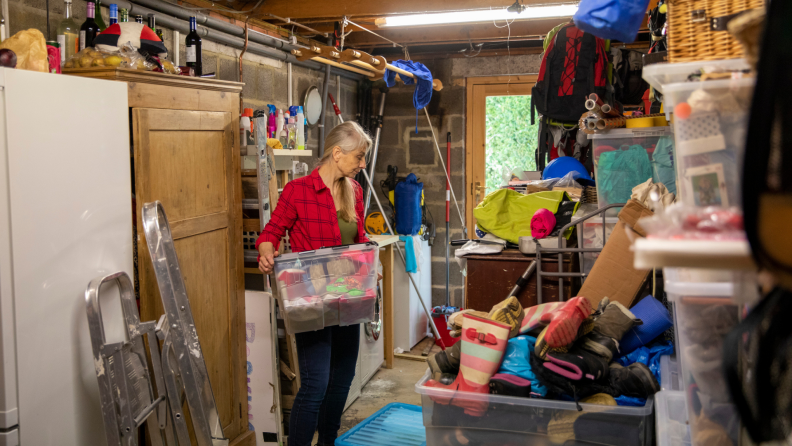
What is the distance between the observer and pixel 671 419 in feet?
4.89

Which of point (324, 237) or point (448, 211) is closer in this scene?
point (324, 237)

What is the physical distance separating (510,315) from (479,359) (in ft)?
0.64

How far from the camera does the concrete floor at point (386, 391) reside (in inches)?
138

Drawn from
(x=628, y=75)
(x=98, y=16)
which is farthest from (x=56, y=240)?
(x=628, y=75)

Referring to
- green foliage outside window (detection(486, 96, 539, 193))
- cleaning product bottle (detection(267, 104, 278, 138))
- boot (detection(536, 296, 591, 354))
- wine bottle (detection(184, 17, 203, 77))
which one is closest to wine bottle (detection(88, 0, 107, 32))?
wine bottle (detection(184, 17, 203, 77))

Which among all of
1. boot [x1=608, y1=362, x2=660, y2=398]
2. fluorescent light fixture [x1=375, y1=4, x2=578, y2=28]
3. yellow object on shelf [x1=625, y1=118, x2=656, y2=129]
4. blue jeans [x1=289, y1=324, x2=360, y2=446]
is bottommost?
blue jeans [x1=289, y1=324, x2=360, y2=446]

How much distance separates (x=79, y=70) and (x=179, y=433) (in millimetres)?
1250

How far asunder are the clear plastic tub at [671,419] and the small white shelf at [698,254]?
3.32ft

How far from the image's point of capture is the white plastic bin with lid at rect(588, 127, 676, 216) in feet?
7.74

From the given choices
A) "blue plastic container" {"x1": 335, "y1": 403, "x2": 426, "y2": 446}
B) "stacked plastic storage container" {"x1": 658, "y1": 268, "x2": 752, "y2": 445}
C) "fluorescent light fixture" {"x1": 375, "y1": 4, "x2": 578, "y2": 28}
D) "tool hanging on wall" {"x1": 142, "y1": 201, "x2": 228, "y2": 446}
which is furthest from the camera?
"fluorescent light fixture" {"x1": 375, "y1": 4, "x2": 578, "y2": 28}

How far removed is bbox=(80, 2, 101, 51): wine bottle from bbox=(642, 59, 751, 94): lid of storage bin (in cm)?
198

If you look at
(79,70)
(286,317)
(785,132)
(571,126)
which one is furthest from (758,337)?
(571,126)

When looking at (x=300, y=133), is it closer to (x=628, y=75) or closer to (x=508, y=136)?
(x=628, y=75)

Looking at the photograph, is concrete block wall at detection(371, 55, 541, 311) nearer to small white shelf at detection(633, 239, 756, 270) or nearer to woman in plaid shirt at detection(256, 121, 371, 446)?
woman in plaid shirt at detection(256, 121, 371, 446)
